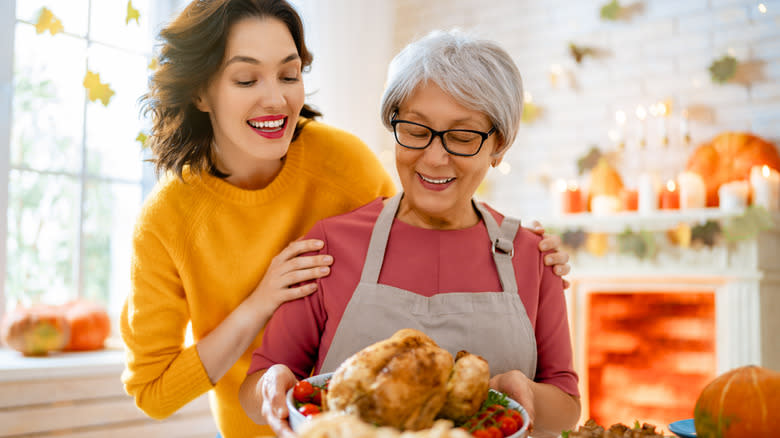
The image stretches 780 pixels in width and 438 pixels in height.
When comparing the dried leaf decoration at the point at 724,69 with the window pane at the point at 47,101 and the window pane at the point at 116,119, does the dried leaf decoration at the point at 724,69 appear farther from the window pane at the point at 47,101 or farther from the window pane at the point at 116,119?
the window pane at the point at 47,101

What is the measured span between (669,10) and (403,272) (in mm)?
3410

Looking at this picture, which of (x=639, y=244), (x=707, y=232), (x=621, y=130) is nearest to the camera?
(x=707, y=232)

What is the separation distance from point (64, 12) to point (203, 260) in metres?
2.14

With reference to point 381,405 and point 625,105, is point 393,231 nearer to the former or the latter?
point 381,405

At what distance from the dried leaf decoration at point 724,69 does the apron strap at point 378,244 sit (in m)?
2.98

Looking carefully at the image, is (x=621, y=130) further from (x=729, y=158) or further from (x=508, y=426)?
(x=508, y=426)

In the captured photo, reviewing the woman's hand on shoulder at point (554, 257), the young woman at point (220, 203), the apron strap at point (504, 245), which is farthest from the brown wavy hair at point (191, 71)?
the woman's hand on shoulder at point (554, 257)

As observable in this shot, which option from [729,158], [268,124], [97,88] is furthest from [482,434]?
[729,158]

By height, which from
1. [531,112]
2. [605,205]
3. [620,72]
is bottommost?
[605,205]

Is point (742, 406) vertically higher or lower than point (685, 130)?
lower

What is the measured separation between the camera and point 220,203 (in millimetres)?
1736

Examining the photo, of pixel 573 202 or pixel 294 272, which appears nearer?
pixel 294 272

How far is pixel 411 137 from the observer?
140 centimetres

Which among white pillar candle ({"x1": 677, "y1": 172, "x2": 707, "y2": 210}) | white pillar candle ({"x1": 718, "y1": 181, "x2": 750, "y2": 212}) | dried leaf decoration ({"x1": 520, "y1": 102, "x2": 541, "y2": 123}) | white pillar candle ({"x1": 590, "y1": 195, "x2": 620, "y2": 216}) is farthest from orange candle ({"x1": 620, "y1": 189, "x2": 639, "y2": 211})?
dried leaf decoration ({"x1": 520, "y1": 102, "x2": 541, "y2": 123})
